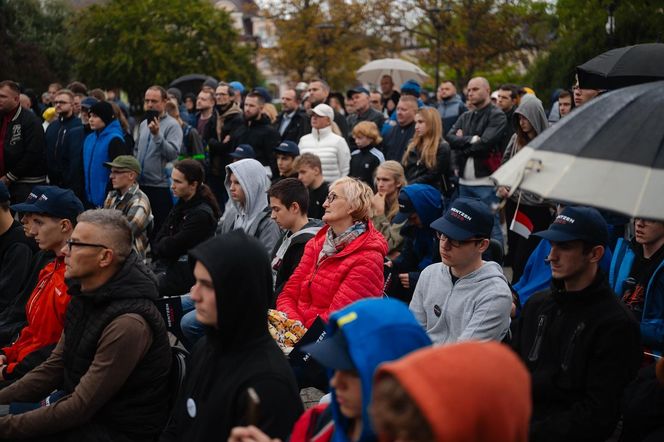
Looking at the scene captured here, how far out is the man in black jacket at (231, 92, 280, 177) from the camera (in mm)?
11148

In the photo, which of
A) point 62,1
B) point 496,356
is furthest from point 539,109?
point 62,1

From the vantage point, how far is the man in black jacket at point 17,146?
9930 mm

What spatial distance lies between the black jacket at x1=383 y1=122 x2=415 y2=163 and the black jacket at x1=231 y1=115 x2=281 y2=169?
1479mm

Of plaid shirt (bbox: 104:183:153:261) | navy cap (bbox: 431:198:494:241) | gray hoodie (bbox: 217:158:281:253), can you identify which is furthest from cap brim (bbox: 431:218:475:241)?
plaid shirt (bbox: 104:183:153:261)

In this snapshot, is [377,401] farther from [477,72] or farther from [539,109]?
[477,72]

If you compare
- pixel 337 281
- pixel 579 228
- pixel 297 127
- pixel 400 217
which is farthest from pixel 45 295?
pixel 297 127

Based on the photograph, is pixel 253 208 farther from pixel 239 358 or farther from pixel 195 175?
pixel 239 358

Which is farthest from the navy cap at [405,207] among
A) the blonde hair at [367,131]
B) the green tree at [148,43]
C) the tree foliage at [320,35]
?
the tree foliage at [320,35]

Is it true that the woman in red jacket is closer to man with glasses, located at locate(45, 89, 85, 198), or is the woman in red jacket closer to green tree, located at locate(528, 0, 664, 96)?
man with glasses, located at locate(45, 89, 85, 198)

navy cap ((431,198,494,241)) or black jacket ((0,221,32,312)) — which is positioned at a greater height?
navy cap ((431,198,494,241))

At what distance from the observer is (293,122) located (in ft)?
40.7

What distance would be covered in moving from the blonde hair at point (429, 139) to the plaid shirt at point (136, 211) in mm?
3057

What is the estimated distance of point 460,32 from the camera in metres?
37.2

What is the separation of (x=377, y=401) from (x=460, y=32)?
3653 cm
